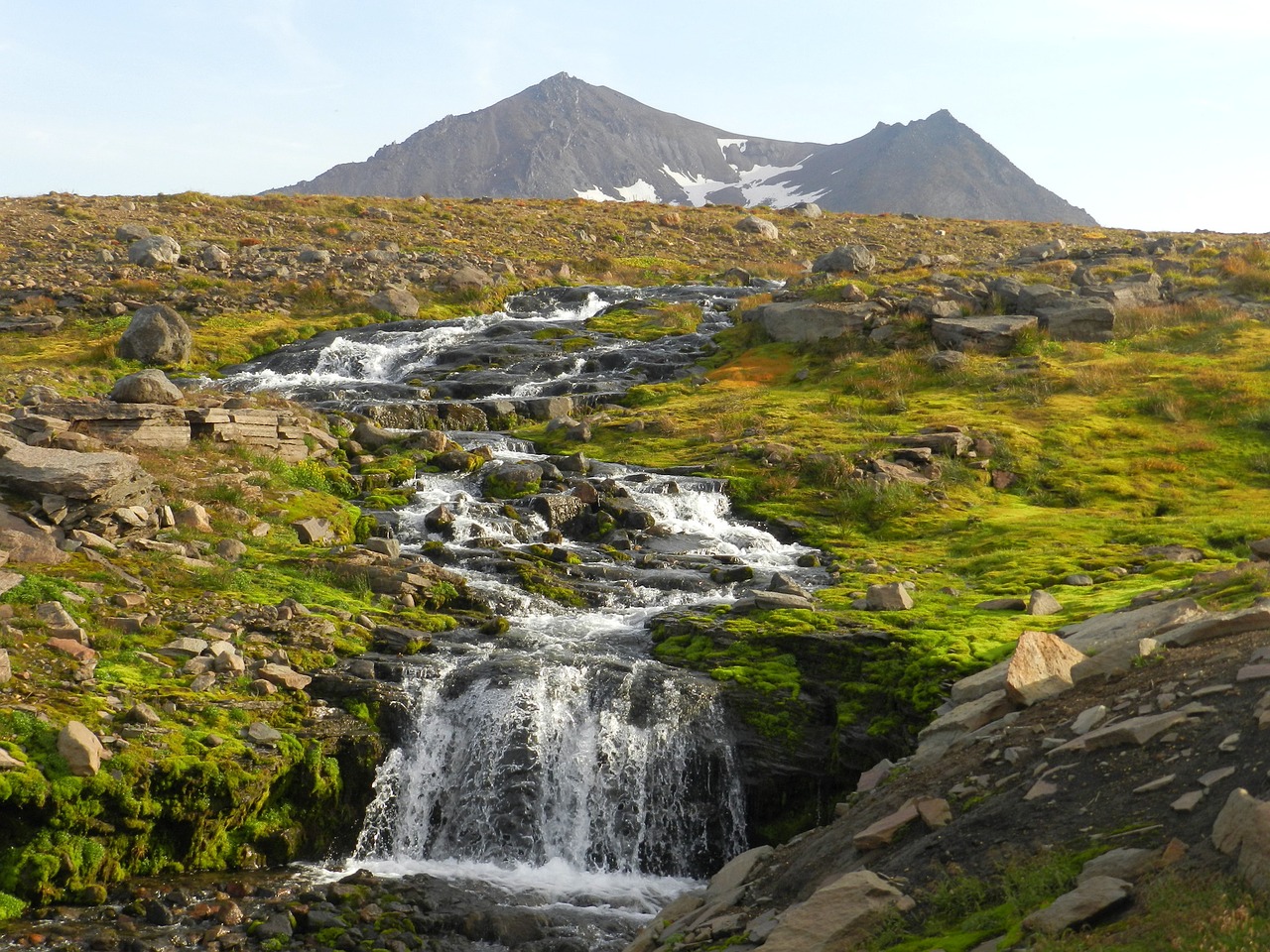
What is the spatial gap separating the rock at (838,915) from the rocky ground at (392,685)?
0.02 m

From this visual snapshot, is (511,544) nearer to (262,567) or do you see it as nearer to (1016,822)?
(262,567)

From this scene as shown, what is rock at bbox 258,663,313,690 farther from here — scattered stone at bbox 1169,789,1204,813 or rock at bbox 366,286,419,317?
rock at bbox 366,286,419,317

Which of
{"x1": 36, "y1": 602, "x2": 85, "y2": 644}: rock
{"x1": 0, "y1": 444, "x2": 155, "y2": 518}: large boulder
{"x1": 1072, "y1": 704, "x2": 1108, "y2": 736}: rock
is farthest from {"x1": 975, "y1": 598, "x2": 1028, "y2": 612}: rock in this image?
{"x1": 0, "y1": 444, "x2": 155, "y2": 518}: large boulder

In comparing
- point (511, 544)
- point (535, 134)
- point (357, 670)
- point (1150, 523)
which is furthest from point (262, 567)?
point (535, 134)

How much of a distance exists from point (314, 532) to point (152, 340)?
15187 millimetres

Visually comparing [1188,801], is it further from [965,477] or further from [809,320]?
[809,320]

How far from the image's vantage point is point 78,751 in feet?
28.7

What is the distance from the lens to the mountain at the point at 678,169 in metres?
152

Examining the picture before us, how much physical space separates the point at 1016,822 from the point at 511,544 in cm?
1108

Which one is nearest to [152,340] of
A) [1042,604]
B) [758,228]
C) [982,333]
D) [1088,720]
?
[982,333]

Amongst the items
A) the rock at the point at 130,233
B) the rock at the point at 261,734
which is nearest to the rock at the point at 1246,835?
the rock at the point at 261,734

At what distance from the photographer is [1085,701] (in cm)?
798

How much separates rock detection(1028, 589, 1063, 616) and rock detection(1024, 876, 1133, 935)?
746 cm

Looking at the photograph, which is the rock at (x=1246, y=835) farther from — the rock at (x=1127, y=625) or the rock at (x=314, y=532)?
the rock at (x=314, y=532)
